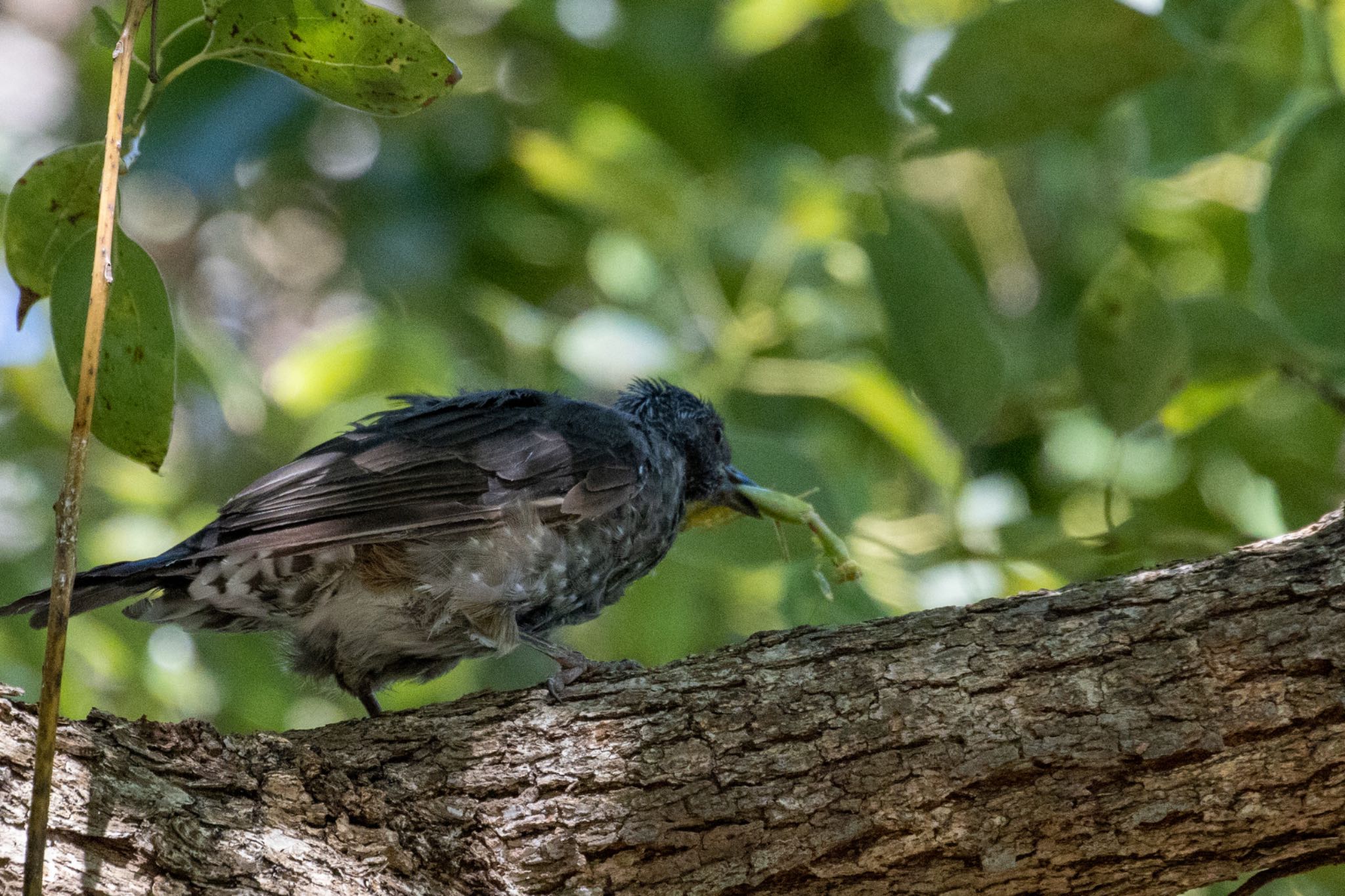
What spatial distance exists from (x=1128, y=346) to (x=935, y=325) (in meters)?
0.44

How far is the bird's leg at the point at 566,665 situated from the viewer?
2.37 m

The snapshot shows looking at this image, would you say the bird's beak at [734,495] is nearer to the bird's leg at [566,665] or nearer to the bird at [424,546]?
the bird at [424,546]

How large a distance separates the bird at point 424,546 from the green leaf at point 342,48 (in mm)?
1043

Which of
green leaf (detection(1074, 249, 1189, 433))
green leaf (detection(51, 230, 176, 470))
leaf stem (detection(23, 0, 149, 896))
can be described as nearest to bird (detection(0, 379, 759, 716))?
green leaf (detection(51, 230, 176, 470))

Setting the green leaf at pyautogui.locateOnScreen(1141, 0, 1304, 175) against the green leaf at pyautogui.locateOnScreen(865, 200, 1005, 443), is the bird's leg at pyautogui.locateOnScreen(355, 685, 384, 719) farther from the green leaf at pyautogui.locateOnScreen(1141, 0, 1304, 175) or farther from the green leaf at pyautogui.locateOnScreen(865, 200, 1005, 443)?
the green leaf at pyautogui.locateOnScreen(1141, 0, 1304, 175)

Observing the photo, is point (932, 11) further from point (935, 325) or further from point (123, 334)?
point (123, 334)

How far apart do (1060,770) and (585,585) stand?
150 cm

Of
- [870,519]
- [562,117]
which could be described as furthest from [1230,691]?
[562,117]

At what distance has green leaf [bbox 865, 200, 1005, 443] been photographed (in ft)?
9.77

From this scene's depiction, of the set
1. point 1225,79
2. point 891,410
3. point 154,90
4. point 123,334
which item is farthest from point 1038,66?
point 123,334

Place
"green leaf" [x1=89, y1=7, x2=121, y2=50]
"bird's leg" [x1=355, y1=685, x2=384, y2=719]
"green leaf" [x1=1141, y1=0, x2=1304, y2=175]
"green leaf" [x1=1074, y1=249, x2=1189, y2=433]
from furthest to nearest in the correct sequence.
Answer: "bird's leg" [x1=355, y1=685, x2=384, y2=719] < "green leaf" [x1=1141, y1=0, x2=1304, y2=175] < "green leaf" [x1=1074, y1=249, x2=1189, y2=433] < "green leaf" [x1=89, y1=7, x2=121, y2=50]

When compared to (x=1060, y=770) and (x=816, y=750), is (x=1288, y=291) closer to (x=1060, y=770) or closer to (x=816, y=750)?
(x=1060, y=770)

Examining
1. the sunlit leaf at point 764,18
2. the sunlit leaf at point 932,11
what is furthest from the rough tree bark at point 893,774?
the sunlit leaf at point 932,11

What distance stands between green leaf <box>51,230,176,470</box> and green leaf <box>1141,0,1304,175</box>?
225 cm
